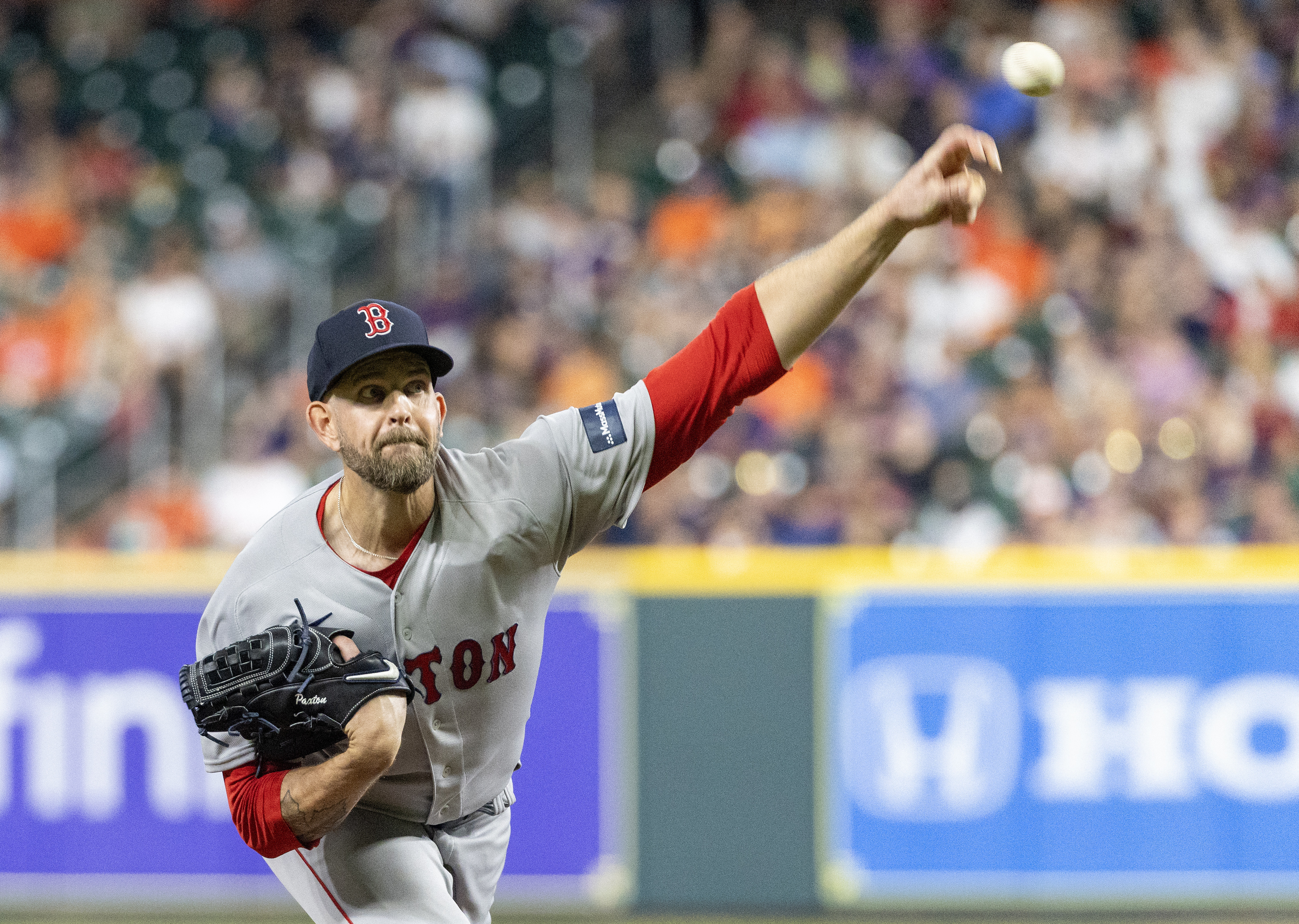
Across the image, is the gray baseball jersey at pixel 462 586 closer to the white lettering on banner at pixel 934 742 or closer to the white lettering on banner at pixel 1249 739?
the white lettering on banner at pixel 934 742

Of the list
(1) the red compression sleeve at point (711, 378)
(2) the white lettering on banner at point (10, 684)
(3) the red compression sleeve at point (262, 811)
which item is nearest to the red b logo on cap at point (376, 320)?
(1) the red compression sleeve at point (711, 378)

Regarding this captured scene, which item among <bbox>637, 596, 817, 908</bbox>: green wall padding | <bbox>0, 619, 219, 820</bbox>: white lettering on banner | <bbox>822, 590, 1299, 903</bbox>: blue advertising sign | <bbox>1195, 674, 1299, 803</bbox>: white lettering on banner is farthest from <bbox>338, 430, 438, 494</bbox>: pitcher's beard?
<bbox>1195, 674, 1299, 803</bbox>: white lettering on banner

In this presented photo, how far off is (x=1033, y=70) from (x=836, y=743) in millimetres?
4006

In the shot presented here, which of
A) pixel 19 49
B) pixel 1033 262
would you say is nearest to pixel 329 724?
pixel 1033 262

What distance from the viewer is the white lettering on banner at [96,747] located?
23.9ft

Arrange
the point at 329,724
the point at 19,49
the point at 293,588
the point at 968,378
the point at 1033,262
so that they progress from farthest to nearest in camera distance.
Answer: the point at 19,49, the point at 1033,262, the point at 968,378, the point at 293,588, the point at 329,724

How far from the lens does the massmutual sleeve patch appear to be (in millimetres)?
3662

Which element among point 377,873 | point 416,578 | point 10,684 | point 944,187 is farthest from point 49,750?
point 944,187

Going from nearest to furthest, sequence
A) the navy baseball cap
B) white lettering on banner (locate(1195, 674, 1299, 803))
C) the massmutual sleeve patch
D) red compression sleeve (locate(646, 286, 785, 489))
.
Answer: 1. the navy baseball cap
2. red compression sleeve (locate(646, 286, 785, 489))
3. the massmutual sleeve patch
4. white lettering on banner (locate(1195, 674, 1299, 803))

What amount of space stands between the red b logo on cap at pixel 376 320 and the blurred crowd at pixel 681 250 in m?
4.92

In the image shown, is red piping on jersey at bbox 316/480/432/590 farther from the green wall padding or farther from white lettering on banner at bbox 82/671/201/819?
white lettering on banner at bbox 82/671/201/819

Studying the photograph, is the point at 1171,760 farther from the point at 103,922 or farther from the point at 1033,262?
the point at 103,922

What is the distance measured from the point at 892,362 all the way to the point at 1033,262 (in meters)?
1.36

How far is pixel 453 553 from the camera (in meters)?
3.61
